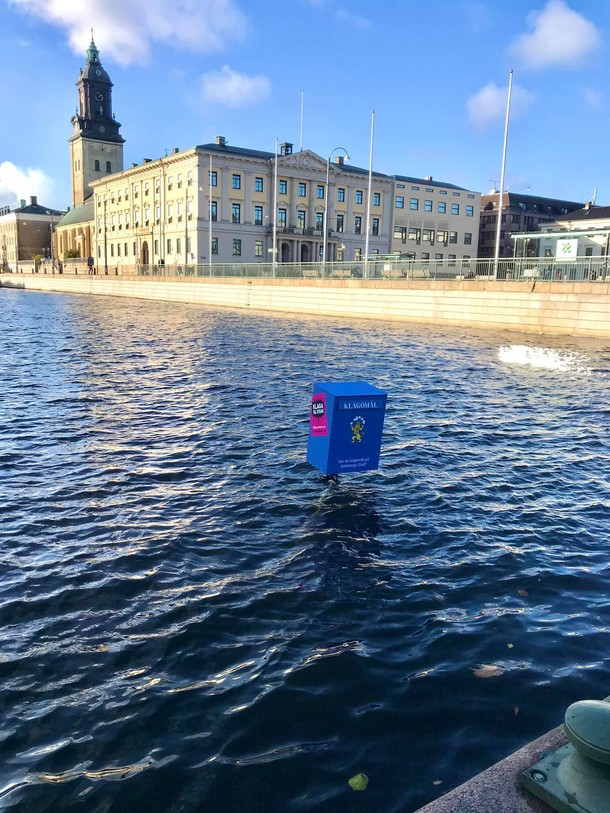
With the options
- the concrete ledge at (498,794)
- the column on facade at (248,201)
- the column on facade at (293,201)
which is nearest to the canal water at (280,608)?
the concrete ledge at (498,794)

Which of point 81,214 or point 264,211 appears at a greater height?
point 81,214

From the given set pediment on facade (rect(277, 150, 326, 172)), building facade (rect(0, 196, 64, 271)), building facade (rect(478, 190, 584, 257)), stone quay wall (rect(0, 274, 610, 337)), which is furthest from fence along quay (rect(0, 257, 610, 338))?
building facade (rect(0, 196, 64, 271))

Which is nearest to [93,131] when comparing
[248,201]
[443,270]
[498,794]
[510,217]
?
[248,201]

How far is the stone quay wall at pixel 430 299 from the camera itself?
1116 inches

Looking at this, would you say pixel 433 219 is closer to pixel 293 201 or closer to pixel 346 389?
pixel 293 201

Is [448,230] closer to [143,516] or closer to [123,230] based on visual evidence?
[123,230]

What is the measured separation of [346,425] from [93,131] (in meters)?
131

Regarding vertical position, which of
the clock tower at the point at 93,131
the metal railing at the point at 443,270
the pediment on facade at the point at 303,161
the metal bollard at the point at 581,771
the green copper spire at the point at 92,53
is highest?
the green copper spire at the point at 92,53

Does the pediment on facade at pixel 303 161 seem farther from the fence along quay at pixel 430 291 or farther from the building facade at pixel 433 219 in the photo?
the fence along quay at pixel 430 291

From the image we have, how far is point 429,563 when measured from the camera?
6266 millimetres

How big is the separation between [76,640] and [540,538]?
4.65 meters

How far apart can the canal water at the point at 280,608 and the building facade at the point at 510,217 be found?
317 feet

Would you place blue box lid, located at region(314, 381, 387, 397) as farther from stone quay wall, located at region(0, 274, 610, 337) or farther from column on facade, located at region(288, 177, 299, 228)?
column on facade, located at region(288, 177, 299, 228)

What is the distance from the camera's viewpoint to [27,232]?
482 ft
